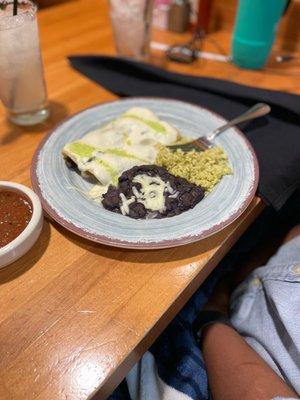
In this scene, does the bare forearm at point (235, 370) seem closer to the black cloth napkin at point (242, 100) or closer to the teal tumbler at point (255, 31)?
the black cloth napkin at point (242, 100)

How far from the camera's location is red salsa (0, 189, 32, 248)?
1.76 ft

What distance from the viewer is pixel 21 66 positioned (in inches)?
28.7

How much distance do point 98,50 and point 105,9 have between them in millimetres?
348

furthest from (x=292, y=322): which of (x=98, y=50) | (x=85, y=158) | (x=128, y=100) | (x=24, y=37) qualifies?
(x=98, y=50)

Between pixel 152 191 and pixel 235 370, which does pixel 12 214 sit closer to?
pixel 152 191

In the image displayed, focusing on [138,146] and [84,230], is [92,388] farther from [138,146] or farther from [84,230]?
[138,146]

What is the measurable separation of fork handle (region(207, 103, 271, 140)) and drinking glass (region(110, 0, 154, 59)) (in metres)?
0.44

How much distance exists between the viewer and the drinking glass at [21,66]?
0.68 meters

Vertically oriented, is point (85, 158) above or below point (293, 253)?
above

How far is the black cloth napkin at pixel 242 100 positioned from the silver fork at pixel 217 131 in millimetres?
22

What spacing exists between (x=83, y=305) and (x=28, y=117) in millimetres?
496

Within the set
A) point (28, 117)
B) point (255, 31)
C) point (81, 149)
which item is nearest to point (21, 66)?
point (28, 117)

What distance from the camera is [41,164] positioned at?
25.8 inches

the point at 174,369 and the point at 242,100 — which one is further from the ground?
the point at 242,100
